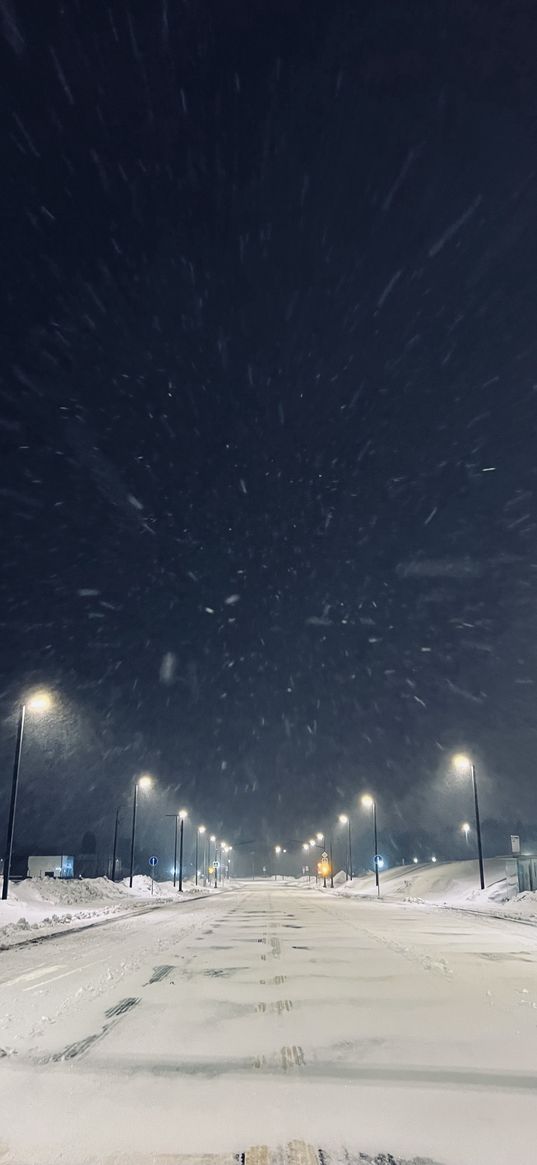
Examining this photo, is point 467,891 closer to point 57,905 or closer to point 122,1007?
point 57,905

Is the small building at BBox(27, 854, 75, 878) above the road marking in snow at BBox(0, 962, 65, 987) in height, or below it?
below

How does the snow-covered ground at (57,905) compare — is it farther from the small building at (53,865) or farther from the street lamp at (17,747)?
the small building at (53,865)

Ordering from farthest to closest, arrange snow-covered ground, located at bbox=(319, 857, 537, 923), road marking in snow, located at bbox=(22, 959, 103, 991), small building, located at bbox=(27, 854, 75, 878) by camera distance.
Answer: small building, located at bbox=(27, 854, 75, 878)
snow-covered ground, located at bbox=(319, 857, 537, 923)
road marking in snow, located at bbox=(22, 959, 103, 991)

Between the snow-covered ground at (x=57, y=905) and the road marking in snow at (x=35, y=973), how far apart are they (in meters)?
4.92

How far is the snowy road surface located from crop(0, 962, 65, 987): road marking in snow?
0.04 m

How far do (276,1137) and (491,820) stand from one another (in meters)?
118

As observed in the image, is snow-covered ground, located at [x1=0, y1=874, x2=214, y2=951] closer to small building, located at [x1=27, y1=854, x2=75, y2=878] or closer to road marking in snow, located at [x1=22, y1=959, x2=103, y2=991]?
road marking in snow, located at [x1=22, y1=959, x2=103, y2=991]

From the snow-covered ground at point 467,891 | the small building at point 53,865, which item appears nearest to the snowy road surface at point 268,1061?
the snow-covered ground at point 467,891

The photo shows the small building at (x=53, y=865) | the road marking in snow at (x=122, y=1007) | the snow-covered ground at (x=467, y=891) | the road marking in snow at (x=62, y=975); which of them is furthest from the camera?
the small building at (x=53, y=865)

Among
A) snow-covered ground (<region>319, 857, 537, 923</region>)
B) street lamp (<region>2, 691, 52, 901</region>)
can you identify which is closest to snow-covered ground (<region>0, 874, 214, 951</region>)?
street lamp (<region>2, 691, 52, 901</region>)

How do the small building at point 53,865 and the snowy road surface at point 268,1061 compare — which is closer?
the snowy road surface at point 268,1061

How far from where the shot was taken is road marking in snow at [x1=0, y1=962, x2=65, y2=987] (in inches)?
451

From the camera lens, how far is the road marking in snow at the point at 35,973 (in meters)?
11.5

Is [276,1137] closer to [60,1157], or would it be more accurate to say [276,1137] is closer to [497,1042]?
[60,1157]
